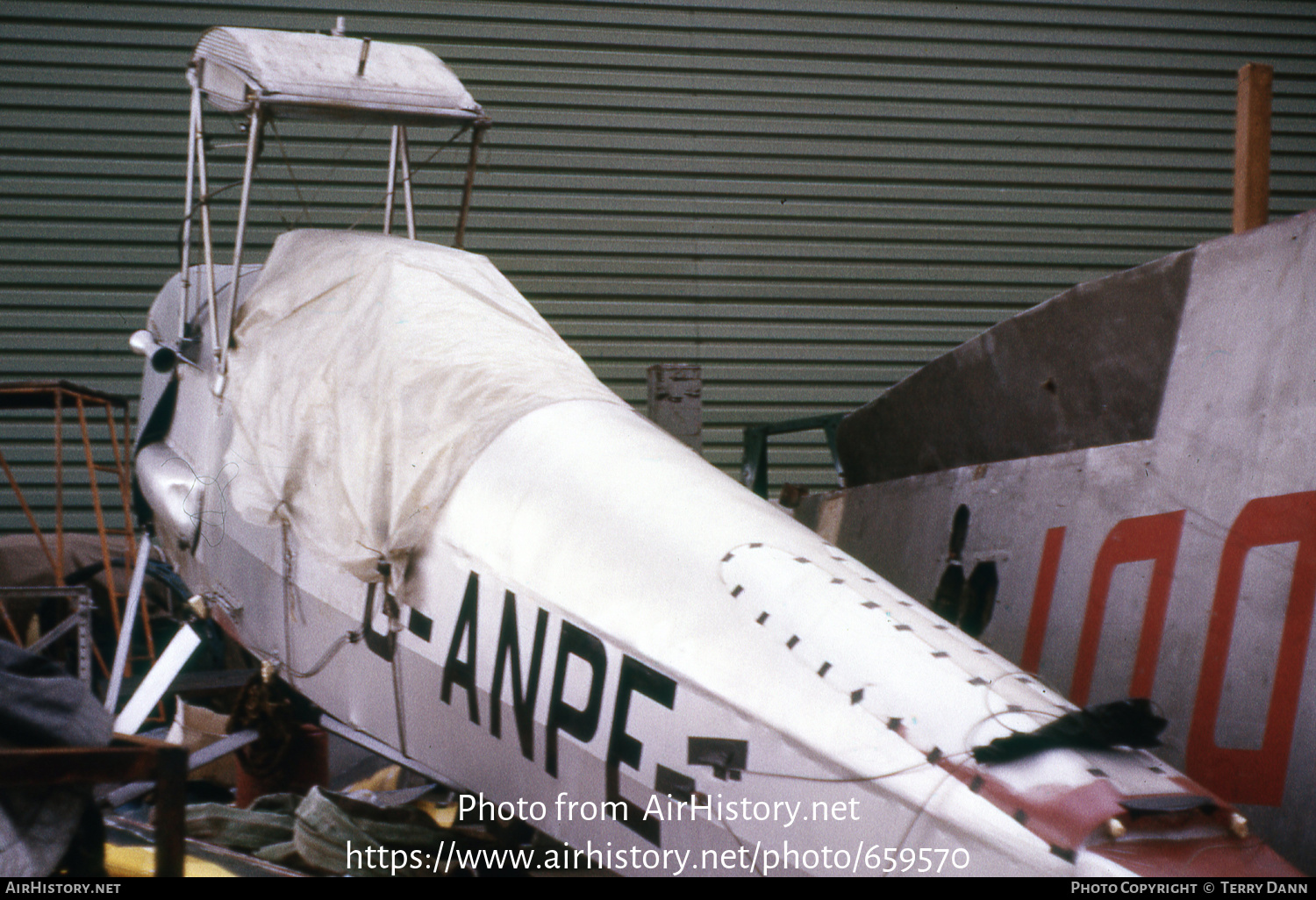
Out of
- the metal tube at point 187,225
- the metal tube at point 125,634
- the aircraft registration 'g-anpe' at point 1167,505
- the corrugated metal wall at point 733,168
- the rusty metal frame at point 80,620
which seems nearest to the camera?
the aircraft registration 'g-anpe' at point 1167,505

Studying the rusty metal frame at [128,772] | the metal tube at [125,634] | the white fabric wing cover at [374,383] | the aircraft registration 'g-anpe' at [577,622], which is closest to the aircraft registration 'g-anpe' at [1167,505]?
the aircraft registration 'g-anpe' at [577,622]

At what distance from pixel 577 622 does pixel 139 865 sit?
4.42ft

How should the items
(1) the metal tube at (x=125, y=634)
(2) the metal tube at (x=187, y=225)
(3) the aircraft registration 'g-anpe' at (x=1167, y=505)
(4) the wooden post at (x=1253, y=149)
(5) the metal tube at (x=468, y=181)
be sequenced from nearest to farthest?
(3) the aircraft registration 'g-anpe' at (x=1167, y=505) < (4) the wooden post at (x=1253, y=149) < (1) the metal tube at (x=125, y=634) < (2) the metal tube at (x=187, y=225) < (5) the metal tube at (x=468, y=181)

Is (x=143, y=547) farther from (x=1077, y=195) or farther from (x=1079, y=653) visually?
(x=1077, y=195)

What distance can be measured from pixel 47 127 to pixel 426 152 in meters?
2.35

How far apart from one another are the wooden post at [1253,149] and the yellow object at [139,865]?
3.36 metres

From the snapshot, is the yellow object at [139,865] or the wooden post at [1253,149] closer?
the yellow object at [139,865]

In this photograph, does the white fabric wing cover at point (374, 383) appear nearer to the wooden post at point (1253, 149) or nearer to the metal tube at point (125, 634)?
the metal tube at point (125, 634)

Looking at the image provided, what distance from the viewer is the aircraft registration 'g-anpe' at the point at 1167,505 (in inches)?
104

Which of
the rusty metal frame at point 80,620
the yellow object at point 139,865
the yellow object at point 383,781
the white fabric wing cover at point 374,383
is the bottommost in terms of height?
the yellow object at point 383,781

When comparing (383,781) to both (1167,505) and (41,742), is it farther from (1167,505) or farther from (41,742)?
(1167,505)

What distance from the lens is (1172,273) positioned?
3145 mm

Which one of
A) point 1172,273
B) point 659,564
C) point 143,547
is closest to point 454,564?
point 659,564

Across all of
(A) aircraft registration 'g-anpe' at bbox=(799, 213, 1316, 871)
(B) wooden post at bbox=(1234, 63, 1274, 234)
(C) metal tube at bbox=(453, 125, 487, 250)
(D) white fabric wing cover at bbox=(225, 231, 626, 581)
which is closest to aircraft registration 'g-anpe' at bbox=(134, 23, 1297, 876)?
(D) white fabric wing cover at bbox=(225, 231, 626, 581)
